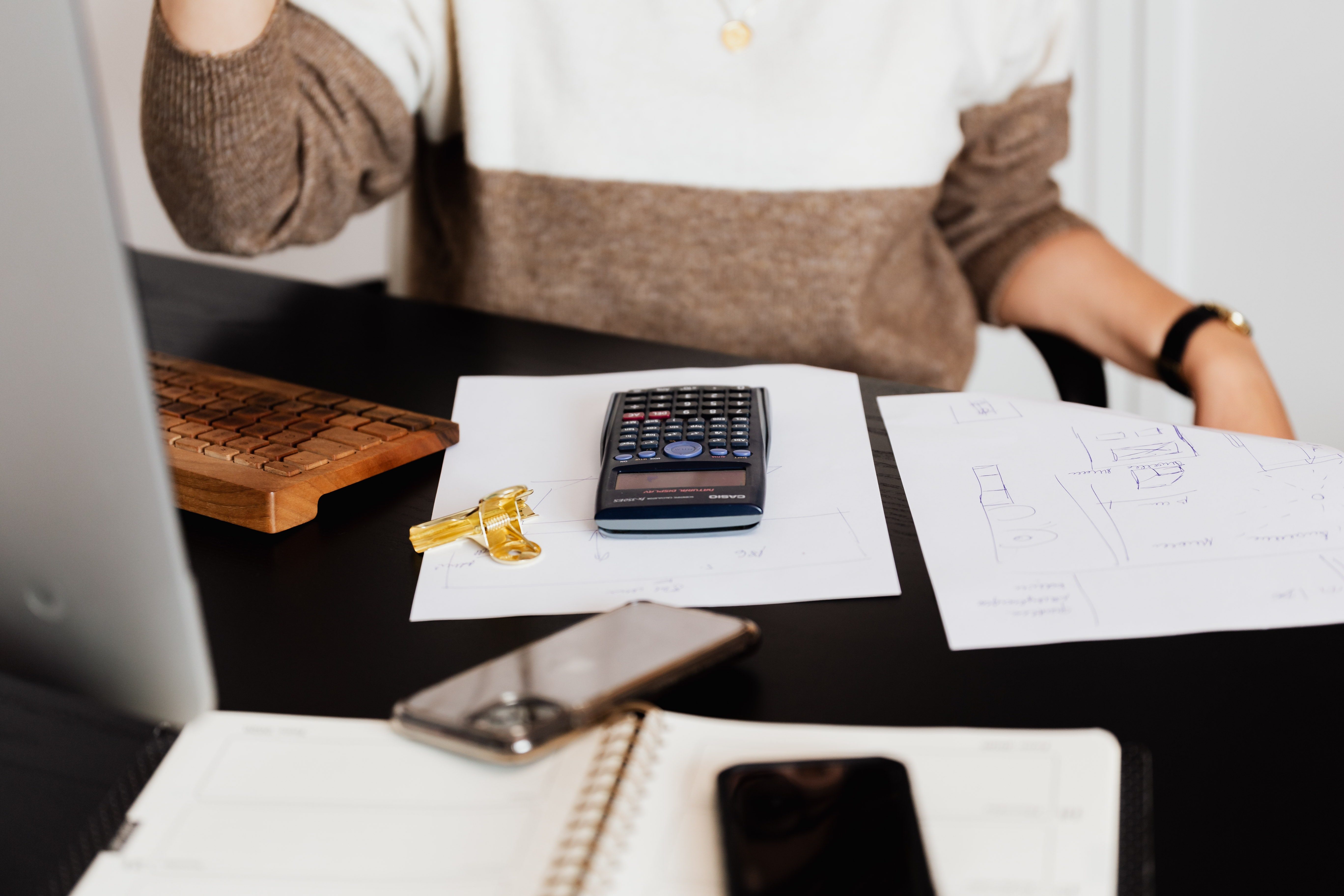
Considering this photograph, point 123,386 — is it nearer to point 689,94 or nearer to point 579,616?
point 579,616

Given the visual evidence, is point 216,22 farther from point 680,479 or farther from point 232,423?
point 680,479

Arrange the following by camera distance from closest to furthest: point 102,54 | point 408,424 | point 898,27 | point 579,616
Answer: point 579,616 → point 408,424 → point 898,27 → point 102,54

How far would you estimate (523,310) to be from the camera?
0.88 metres

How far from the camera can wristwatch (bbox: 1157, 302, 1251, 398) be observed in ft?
2.48

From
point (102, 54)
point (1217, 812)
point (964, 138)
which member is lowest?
point (1217, 812)

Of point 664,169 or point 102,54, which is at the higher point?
point 102,54

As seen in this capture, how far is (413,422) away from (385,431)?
0.02 metres

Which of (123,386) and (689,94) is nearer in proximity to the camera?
(123,386)

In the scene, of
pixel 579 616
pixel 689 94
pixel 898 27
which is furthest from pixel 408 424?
pixel 898 27

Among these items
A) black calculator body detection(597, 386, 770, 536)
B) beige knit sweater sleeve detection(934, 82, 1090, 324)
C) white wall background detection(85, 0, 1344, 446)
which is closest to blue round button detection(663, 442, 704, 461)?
black calculator body detection(597, 386, 770, 536)

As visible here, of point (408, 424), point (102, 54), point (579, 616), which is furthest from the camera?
point (102, 54)

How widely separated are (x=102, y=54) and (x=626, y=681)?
61.6 inches

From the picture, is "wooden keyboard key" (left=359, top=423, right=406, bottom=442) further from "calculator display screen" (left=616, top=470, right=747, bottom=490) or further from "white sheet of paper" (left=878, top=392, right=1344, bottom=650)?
"white sheet of paper" (left=878, top=392, right=1344, bottom=650)

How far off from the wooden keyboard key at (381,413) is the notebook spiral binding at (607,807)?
0.28m
